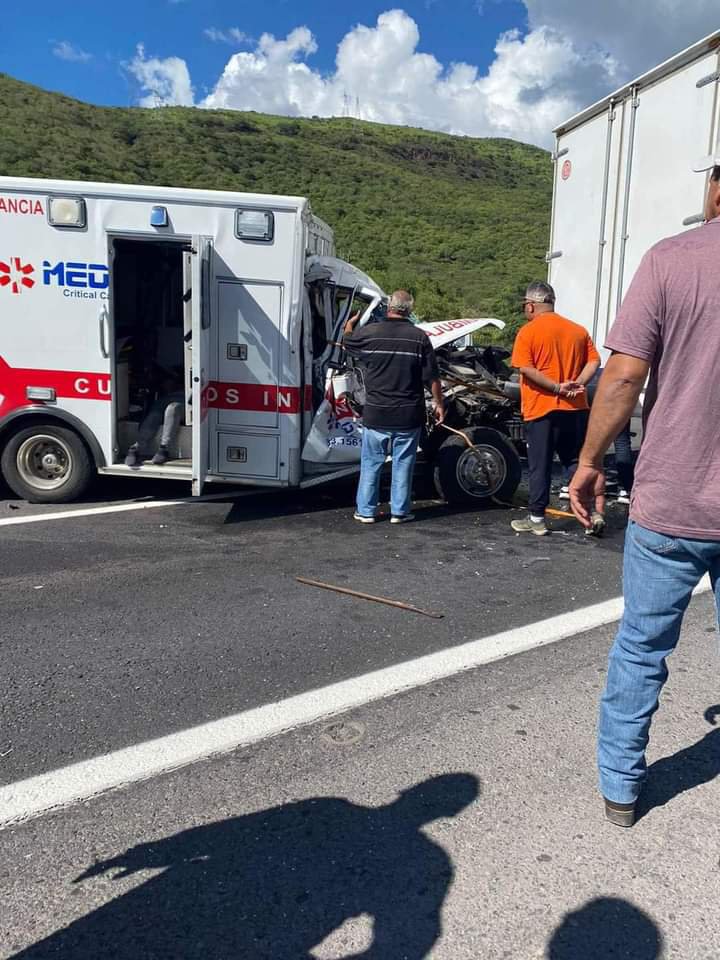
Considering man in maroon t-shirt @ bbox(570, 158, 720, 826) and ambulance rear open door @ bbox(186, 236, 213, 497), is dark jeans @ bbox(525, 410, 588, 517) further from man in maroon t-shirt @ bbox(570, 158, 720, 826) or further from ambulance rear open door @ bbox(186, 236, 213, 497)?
man in maroon t-shirt @ bbox(570, 158, 720, 826)

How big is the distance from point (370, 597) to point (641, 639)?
254 cm

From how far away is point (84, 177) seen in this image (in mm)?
38938

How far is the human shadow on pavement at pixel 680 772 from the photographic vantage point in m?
2.82

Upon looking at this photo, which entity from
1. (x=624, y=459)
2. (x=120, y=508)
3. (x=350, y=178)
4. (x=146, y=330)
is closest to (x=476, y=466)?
(x=624, y=459)

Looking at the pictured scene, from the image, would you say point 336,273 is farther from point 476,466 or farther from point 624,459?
point 624,459

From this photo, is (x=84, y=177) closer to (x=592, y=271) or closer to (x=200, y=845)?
(x=592, y=271)

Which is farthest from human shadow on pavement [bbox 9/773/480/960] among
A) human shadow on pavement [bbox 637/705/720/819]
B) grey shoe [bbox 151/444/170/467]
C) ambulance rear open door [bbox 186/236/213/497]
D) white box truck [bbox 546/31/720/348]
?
white box truck [bbox 546/31/720/348]

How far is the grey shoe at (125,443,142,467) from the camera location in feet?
23.0

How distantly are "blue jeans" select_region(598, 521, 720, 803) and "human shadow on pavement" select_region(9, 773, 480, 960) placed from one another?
54 centimetres

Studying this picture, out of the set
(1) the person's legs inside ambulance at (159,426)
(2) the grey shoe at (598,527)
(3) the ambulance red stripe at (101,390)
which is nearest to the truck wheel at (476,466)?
(2) the grey shoe at (598,527)

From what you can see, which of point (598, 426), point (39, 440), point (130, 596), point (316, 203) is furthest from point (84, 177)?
point (598, 426)

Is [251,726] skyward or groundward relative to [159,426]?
groundward

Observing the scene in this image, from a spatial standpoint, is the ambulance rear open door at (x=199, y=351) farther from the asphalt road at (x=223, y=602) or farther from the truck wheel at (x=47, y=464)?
the truck wheel at (x=47, y=464)

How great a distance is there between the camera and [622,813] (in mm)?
2645
